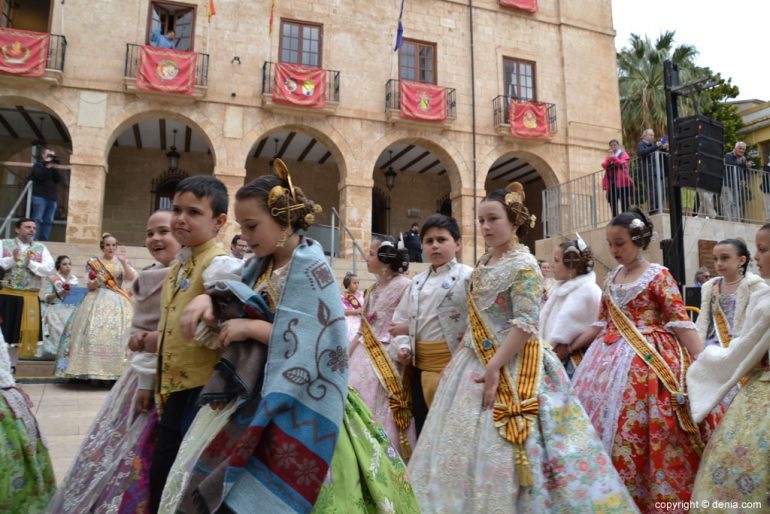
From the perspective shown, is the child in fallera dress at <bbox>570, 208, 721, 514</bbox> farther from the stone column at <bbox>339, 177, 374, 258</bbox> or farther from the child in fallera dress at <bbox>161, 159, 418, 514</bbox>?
the stone column at <bbox>339, 177, 374, 258</bbox>

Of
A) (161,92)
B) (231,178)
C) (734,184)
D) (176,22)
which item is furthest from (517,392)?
(176,22)

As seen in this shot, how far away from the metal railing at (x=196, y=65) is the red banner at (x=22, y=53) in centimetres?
182

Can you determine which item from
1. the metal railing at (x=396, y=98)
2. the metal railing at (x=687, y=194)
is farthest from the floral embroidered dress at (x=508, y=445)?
the metal railing at (x=396, y=98)

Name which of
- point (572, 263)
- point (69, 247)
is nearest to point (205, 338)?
point (572, 263)

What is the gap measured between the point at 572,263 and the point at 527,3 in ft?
53.3

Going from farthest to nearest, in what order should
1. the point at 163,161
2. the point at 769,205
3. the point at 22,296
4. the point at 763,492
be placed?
the point at 163,161 < the point at 769,205 < the point at 22,296 < the point at 763,492

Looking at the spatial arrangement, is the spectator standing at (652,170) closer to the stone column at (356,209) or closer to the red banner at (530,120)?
the red banner at (530,120)

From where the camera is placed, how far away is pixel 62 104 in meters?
13.8

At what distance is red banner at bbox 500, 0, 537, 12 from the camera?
17.5m

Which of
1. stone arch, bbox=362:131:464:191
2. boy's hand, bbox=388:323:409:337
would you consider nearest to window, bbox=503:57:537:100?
stone arch, bbox=362:131:464:191

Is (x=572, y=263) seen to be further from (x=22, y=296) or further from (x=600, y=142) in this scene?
(x=600, y=142)

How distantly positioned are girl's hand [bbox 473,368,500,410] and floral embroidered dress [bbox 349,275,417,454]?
1.17 meters

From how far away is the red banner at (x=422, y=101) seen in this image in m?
15.8

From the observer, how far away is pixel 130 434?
8.04 ft
